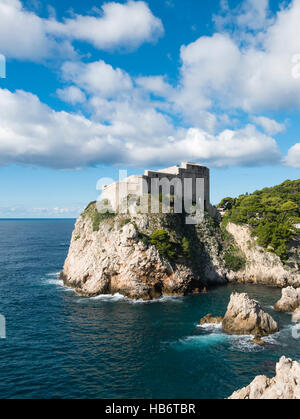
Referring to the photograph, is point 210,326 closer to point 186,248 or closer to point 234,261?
point 186,248

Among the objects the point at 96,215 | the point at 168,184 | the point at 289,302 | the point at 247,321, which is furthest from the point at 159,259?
the point at 168,184

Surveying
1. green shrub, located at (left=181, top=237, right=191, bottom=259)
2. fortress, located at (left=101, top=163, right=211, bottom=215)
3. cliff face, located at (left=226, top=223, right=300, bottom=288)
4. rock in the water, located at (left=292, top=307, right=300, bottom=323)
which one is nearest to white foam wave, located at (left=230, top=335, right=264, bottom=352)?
rock in the water, located at (left=292, top=307, right=300, bottom=323)

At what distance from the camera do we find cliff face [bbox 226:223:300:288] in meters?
55.6

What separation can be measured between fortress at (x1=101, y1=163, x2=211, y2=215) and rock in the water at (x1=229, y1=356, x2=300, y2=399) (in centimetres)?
4596

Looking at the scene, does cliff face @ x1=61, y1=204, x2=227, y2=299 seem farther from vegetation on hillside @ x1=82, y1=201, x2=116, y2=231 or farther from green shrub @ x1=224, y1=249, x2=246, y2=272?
green shrub @ x1=224, y1=249, x2=246, y2=272

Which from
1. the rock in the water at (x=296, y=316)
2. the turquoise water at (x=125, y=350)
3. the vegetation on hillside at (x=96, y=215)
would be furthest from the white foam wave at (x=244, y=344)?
the vegetation on hillside at (x=96, y=215)

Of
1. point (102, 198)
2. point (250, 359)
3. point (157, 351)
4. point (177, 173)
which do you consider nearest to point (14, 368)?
point (157, 351)

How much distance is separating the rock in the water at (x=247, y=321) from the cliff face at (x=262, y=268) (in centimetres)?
2419

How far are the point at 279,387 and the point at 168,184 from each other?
2089 inches

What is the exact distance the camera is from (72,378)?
80.7 feet

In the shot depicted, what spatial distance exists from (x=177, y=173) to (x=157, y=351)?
48.2m

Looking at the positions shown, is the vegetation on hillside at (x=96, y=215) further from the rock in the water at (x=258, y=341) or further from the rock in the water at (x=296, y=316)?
the rock in the water at (x=296, y=316)

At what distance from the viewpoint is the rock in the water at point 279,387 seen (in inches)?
691

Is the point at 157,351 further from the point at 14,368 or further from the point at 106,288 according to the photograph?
the point at 106,288
